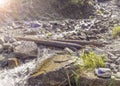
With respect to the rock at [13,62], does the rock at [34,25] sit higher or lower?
higher

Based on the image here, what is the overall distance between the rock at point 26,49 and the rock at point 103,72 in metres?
2.33

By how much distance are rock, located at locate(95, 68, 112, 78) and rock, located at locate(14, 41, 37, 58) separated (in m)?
2.33

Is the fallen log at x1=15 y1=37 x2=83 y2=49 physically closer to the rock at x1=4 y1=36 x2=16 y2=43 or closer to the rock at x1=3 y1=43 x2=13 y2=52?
the rock at x1=4 y1=36 x2=16 y2=43

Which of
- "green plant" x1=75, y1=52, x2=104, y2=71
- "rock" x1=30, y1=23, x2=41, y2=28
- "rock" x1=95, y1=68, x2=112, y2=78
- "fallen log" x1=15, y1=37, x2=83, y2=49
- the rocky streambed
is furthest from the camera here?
"rock" x1=30, y1=23, x2=41, y2=28

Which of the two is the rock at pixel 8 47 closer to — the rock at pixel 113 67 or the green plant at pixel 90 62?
the green plant at pixel 90 62

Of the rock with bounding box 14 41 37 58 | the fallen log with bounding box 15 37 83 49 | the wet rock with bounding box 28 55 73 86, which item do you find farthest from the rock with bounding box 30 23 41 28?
the wet rock with bounding box 28 55 73 86

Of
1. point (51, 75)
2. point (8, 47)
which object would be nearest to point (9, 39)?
point (8, 47)

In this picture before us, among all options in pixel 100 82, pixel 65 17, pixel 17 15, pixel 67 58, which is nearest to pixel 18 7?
pixel 17 15

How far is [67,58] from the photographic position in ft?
18.9

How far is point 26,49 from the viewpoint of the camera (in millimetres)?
7141

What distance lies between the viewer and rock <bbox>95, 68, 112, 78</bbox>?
16.2 feet

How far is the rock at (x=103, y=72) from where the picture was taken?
4.93 metres

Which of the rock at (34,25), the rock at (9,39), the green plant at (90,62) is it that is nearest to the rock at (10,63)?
the rock at (9,39)

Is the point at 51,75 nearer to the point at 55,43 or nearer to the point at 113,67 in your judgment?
the point at 113,67
